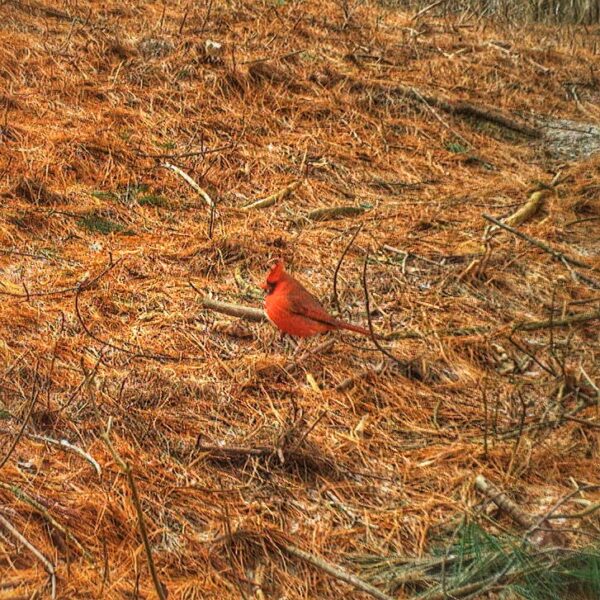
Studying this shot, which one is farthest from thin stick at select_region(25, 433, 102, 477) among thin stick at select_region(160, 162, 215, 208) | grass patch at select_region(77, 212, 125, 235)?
thin stick at select_region(160, 162, 215, 208)

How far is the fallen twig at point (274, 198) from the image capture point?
4.52 metres

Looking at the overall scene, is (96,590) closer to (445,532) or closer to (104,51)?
(445,532)

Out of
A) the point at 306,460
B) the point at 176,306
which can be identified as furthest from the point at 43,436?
the point at 176,306

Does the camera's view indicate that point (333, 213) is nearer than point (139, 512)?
No

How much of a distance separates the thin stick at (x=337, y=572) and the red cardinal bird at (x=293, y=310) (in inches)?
42.0

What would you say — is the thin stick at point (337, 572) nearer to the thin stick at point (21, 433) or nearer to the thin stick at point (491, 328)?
the thin stick at point (21, 433)

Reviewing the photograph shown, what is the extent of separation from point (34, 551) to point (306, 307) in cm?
144

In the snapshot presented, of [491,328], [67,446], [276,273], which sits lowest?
[491,328]

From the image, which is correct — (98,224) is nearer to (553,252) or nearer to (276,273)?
(276,273)

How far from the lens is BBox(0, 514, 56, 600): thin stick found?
6.68 feet

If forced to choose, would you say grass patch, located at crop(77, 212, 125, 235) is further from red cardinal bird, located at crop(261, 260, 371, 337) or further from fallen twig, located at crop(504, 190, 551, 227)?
fallen twig, located at crop(504, 190, 551, 227)

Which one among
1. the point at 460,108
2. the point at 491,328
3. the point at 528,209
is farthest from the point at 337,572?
the point at 460,108

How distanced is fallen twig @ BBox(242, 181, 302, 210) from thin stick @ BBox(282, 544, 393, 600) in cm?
246

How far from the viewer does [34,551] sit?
2096mm
